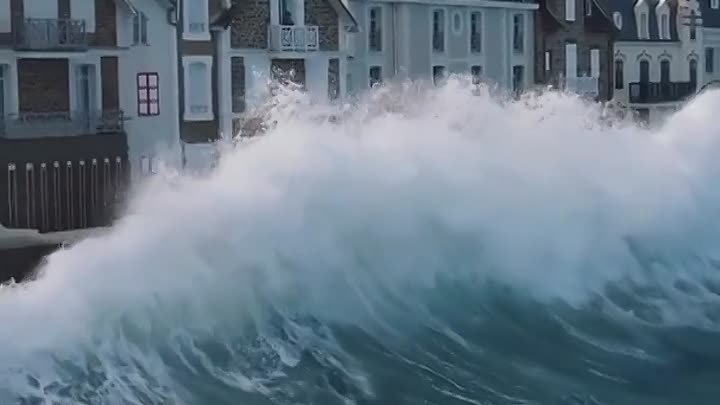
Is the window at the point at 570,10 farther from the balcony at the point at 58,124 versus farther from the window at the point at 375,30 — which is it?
the balcony at the point at 58,124

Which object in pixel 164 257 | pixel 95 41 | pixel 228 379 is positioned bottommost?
pixel 228 379

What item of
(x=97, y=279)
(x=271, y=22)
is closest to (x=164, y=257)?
(x=97, y=279)

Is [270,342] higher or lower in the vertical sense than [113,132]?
lower

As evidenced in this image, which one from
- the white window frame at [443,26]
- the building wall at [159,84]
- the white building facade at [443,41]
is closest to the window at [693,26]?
the white building facade at [443,41]

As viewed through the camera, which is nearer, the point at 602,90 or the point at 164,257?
the point at 164,257

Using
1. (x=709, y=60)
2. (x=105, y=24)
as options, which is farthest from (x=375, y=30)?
(x=709, y=60)

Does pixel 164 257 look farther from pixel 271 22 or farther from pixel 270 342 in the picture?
pixel 271 22

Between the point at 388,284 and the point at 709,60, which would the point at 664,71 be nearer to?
the point at 709,60
